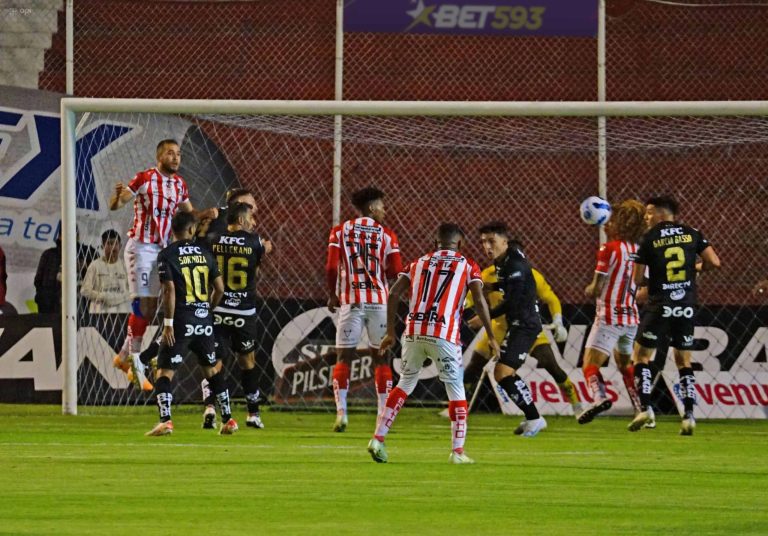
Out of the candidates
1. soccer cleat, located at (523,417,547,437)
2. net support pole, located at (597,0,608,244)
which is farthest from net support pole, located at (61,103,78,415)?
net support pole, located at (597,0,608,244)

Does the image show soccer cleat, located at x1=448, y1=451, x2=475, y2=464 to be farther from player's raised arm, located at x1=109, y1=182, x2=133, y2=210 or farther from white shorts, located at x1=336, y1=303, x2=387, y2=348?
player's raised arm, located at x1=109, y1=182, x2=133, y2=210

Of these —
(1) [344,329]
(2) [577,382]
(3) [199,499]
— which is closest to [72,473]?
(3) [199,499]

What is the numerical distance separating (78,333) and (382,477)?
796 cm

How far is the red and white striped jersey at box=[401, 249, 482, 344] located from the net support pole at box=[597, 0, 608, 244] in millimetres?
7135

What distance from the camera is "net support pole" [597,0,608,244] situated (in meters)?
18.5

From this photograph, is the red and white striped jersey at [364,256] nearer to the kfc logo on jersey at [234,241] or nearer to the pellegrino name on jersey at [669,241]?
the kfc logo on jersey at [234,241]

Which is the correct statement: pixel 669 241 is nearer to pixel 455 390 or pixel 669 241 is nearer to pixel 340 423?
pixel 340 423

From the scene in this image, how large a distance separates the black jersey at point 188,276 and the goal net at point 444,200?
4.01 meters

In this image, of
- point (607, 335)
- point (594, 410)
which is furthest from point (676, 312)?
point (594, 410)

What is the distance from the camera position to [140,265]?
15609mm

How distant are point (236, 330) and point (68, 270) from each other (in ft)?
7.96

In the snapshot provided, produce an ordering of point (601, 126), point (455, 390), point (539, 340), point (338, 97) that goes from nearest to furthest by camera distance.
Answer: point (455, 390) → point (539, 340) → point (601, 126) → point (338, 97)

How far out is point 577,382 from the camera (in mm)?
17656

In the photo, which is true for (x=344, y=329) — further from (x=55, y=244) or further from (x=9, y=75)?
(x=9, y=75)
